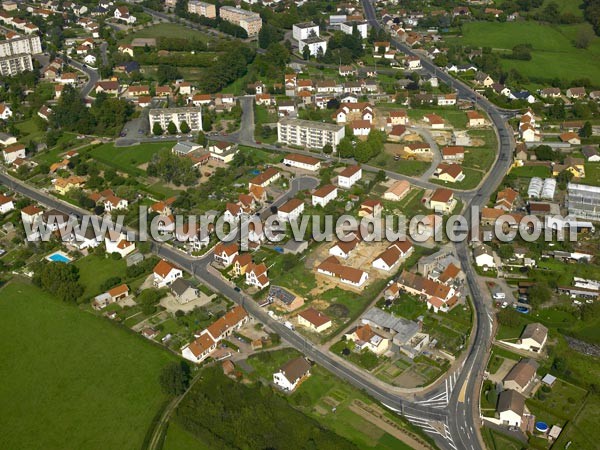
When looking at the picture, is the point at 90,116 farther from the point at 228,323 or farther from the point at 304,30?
the point at 228,323

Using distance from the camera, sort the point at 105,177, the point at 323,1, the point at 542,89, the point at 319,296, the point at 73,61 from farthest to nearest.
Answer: the point at 323,1
the point at 73,61
the point at 542,89
the point at 105,177
the point at 319,296

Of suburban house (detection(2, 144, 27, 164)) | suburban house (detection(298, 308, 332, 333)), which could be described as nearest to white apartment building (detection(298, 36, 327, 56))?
suburban house (detection(2, 144, 27, 164))

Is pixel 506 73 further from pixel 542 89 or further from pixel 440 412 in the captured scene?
pixel 440 412

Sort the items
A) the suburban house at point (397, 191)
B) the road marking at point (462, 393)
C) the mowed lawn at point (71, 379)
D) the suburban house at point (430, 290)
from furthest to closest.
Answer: the suburban house at point (397, 191) < the suburban house at point (430, 290) < the road marking at point (462, 393) < the mowed lawn at point (71, 379)

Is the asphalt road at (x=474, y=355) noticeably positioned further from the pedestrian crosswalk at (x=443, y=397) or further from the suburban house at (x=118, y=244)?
the suburban house at (x=118, y=244)

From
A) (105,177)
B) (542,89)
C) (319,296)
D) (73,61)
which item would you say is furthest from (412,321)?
(73,61)

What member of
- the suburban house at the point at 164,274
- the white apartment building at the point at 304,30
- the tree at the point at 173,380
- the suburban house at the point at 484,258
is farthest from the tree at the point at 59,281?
the white apartment building at the point at 304,30
